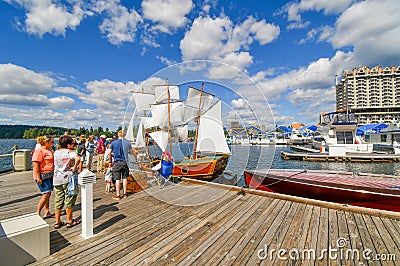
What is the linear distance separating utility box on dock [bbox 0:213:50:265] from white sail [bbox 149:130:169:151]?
23.4 ft

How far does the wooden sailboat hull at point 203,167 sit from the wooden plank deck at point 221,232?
3045 millimetres

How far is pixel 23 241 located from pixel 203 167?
319 inches

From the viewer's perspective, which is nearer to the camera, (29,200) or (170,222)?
(170,222)

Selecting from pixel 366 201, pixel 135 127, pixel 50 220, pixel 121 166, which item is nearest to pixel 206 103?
pixel 121 166

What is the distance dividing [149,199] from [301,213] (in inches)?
167

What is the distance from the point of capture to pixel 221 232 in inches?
158

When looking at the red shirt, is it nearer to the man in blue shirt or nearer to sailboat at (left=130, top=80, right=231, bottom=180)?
the man in blue shirt

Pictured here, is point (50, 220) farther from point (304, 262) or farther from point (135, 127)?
point (135, 127)

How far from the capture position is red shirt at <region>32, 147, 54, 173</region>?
4219 mm

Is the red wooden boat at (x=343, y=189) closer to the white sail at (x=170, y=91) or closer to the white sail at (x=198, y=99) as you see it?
the white sail at (x=198, y=99)

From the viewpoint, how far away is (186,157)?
32.4 ft

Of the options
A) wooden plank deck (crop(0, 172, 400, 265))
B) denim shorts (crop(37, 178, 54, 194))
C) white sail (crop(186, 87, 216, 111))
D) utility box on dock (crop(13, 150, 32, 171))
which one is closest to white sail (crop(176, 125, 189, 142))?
white sail (crop(186, 87, 216, 111))

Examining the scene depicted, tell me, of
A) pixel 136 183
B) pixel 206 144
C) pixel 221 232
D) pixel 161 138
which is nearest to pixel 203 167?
pixel 206 144

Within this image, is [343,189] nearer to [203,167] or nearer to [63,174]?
[203,167]
